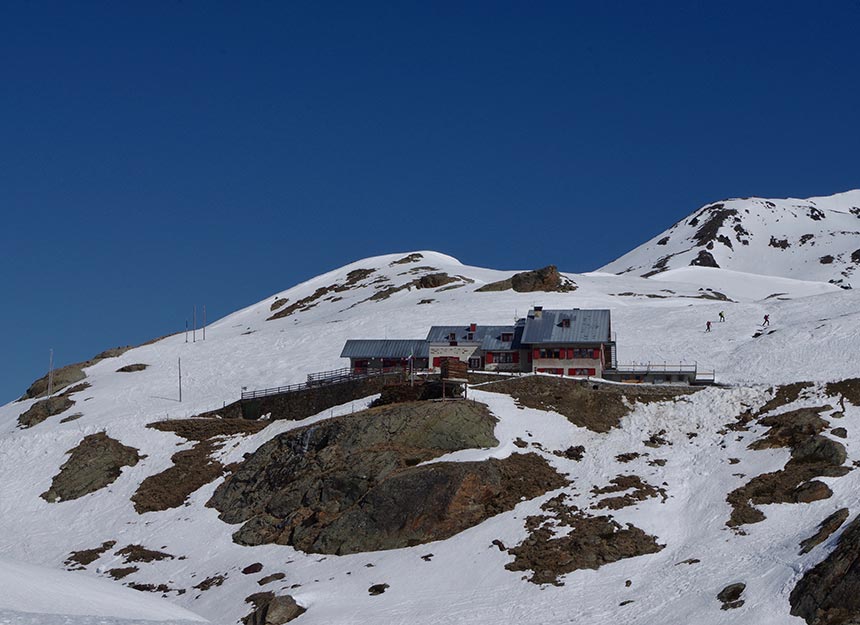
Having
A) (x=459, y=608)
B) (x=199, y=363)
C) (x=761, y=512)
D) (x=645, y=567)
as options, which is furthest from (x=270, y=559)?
(x=199, y=363)

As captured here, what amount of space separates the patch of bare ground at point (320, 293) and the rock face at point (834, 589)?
4663 inches

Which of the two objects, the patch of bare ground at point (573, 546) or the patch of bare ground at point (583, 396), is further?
the patch of bare ground at point (583, 396)

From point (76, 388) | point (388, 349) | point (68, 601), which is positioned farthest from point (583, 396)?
point (76, 388)

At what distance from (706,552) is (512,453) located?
15.0 metres

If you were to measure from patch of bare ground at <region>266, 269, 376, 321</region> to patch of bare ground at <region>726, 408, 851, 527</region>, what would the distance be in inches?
4091

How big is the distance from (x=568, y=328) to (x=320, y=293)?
8874 cm

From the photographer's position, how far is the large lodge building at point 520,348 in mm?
80188

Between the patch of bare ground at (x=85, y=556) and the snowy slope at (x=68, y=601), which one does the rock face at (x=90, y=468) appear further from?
the snowy slope at (x=68, y=601)

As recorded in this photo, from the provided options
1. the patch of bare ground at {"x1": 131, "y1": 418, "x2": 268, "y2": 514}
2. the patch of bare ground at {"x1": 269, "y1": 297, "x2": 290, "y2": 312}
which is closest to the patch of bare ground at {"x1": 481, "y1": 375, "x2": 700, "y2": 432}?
the patch of bare ground at {"x1": 131, "y1": 418, "x2": 268, "y2": 514}

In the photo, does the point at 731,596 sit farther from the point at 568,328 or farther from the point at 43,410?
the point at 43,410

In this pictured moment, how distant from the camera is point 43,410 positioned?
9369 cm

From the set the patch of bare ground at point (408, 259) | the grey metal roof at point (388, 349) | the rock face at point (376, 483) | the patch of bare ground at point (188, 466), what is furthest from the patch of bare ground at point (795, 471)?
the patch of bare ground at point (408, 259)

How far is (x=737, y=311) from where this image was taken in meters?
107

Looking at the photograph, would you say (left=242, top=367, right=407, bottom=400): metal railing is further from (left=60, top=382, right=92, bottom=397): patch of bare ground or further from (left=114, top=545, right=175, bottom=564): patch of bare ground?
(left=60, top=382, right=92, bottom=397): patch of bare ground
